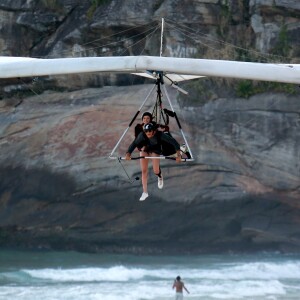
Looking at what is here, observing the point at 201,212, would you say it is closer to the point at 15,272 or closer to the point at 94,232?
the point at 94,232

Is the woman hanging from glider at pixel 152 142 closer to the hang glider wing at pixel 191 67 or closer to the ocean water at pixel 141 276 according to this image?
the hang glider wing at pixel 191 67

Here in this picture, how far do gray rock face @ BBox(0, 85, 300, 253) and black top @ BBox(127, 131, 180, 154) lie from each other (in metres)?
10.1

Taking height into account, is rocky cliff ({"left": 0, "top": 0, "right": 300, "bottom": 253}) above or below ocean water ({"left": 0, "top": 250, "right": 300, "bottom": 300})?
above

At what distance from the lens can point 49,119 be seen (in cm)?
2769

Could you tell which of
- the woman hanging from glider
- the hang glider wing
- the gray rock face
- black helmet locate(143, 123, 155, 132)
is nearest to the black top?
the woman hanging from glider

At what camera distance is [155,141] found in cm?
1678

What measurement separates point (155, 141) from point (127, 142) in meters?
10.5

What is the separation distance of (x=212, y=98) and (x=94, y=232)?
436cm

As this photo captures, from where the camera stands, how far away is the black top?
659 inches

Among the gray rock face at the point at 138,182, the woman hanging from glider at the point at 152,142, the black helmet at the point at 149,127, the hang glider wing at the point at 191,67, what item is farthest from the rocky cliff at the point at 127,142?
the hang glider wing at the point at 191,67

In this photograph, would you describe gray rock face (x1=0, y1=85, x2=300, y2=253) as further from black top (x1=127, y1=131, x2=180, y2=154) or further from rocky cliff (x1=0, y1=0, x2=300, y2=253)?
black top (x1=127, y1=131, x2=180, y2=154)

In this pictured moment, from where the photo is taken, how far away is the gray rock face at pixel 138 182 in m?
27.1

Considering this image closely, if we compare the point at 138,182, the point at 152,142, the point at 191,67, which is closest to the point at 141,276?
the point at 138,182

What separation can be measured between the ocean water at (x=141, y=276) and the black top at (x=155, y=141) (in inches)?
321
